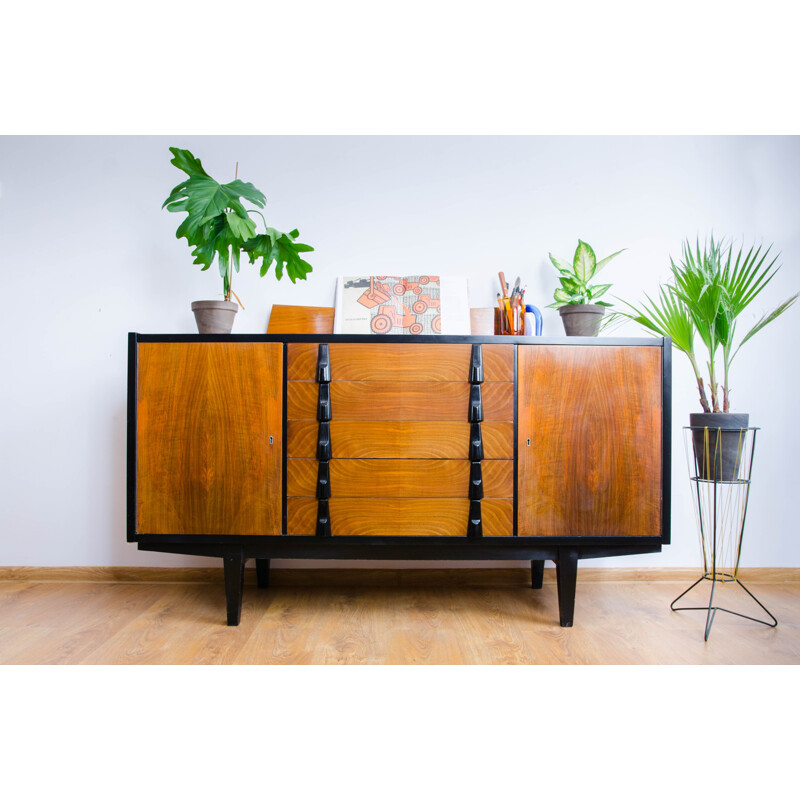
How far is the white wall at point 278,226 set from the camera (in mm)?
2525

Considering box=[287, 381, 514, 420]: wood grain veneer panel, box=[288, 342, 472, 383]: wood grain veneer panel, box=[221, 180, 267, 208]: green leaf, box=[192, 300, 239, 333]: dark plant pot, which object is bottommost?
box=[287, 381, 514, 420]: wood grain veneer panel

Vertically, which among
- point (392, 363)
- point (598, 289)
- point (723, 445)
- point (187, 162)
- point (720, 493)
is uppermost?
point (187, 162)

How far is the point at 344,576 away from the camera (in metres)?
2.51

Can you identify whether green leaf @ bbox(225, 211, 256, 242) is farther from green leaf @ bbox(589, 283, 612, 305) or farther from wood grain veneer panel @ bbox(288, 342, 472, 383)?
green leaf @ bbox(589, 283, 612, 305)

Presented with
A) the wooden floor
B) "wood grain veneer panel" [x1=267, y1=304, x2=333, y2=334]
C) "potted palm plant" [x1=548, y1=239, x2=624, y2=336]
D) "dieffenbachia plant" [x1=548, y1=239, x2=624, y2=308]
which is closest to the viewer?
the wooden floor

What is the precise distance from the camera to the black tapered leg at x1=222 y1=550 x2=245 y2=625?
1990mm

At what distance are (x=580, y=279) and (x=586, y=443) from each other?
2.56ft

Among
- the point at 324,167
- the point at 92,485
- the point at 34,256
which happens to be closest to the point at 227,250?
the point at 324,167

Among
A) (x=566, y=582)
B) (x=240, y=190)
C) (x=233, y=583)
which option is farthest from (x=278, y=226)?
(x=566, y=582)

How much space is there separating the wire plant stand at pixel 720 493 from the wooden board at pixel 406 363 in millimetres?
838

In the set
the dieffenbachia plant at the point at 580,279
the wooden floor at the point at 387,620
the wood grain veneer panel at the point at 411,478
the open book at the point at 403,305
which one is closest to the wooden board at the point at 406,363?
the wood grain veneer panel at the point at 411,478

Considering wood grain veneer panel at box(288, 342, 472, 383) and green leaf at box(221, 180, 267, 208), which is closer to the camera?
wood grain veneer panel at box(288, 342, 472, 383)

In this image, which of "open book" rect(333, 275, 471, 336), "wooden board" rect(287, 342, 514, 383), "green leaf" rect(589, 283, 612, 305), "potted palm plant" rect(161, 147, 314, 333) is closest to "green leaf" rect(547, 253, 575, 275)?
"green leaf" rect(589, 283, 612, 305)

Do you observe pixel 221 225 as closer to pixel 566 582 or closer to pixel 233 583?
pixel 233 583
